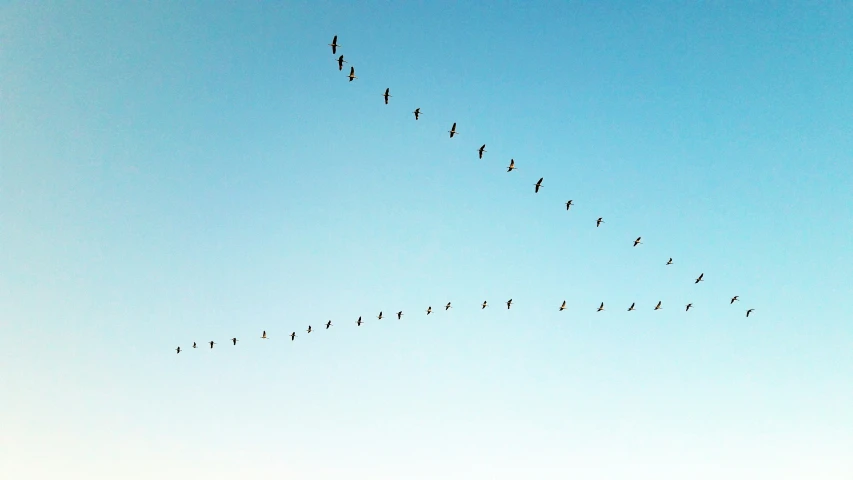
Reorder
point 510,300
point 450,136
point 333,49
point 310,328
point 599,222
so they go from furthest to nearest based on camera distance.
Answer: point 510,300 < point 310,328 < point 599,222 < point 450,136 < point 333,49

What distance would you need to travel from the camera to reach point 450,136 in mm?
44906

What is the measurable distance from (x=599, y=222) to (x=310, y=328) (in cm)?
3372

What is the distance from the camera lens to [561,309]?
195 ft

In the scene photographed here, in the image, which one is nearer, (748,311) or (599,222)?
(599,222)

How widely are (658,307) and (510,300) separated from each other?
16.8 meters

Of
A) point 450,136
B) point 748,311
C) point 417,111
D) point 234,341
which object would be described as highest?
point 417,111

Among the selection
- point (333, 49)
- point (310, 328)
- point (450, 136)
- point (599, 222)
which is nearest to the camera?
point (333, 49)

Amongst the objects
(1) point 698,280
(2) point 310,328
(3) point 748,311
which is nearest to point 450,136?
(2) point 310,328

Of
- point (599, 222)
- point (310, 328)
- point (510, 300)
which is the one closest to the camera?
point (599, 222)

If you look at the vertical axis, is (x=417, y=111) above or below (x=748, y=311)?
above

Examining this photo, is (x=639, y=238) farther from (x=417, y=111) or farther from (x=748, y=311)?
(x=417, y=111)

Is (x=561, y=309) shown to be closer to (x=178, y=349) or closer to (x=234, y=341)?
(x=234, y=341)

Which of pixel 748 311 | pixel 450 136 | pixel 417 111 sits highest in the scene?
pixel 417 111

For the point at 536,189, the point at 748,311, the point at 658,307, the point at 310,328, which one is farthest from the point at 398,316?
the point at 748,311
